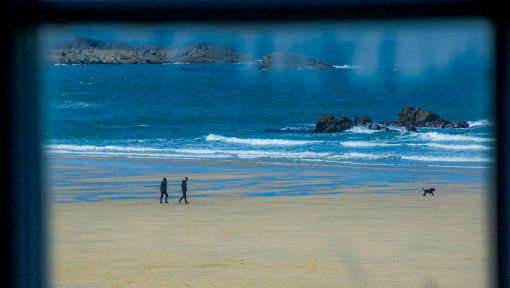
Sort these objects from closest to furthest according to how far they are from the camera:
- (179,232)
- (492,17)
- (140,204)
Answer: (492,17) < (179,232) < (140,204)

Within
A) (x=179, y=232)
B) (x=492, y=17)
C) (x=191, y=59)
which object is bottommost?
(x=179, y=232)

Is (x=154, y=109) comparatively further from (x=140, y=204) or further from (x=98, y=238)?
(x=98, y=238)

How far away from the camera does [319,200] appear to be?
241 inches

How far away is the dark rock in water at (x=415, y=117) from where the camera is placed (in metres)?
13.7

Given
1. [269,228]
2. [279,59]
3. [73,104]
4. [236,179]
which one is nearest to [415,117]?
[236,179]

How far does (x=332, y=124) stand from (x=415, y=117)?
2.03 m

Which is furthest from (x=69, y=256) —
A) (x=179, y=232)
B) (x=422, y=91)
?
(x=422, y=91)

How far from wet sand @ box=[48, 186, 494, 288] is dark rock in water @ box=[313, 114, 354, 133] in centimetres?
694

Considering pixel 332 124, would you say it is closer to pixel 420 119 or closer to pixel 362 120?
pixel 362 120

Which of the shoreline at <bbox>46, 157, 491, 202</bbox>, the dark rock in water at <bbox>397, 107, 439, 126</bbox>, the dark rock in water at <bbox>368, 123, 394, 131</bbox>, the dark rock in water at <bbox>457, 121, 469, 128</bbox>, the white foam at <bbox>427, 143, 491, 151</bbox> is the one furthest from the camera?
the dark rock in water at <bbox>397, 107, 439, 126</bbox>

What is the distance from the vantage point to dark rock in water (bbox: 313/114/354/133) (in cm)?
1326

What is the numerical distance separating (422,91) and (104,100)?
8.53m

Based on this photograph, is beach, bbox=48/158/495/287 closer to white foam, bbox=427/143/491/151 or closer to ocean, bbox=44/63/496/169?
ocean, bbox=44/63/496/169

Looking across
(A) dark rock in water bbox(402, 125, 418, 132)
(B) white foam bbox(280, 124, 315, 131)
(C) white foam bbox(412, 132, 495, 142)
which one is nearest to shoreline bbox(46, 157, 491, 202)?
(C) white foam bbox(412, 132, 495, 142)
